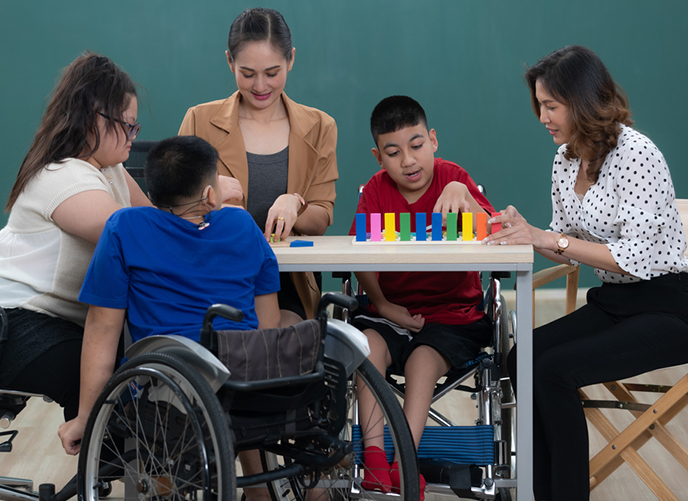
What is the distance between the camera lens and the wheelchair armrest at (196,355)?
115cm

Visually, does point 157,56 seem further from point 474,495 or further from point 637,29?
point 474,495

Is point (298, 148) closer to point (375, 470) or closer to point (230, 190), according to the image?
point (230, 190)

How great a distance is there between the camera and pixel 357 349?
1.34m

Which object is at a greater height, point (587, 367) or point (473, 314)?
point (473, 314)

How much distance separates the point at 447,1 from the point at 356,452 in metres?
3.51

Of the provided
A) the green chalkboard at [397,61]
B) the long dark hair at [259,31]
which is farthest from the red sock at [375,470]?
the green chalkboard at [397,61]

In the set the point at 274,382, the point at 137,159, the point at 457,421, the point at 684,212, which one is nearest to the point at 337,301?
the point at 274,382

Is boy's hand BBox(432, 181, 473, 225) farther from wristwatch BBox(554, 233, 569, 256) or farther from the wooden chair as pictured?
the wooden chair

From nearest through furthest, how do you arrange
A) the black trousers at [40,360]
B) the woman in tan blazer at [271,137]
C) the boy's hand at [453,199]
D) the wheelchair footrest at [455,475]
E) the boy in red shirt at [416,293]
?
1. the black trousers at [40,360]
2. the wheelchair footrest at [455,475]
3. the boy in red shirt at [416,293]
4. the boy's hand at [453,199]
5. the woman in tan blazer at [271,137]

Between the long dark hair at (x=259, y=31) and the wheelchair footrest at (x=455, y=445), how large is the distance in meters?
1.12

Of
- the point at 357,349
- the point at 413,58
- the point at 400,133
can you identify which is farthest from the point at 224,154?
the point at 413,58

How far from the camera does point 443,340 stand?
6.04 feet

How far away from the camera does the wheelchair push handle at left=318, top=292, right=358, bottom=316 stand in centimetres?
128

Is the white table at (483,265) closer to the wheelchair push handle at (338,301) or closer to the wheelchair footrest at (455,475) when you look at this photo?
the wheelchair footrest at (455,475)
